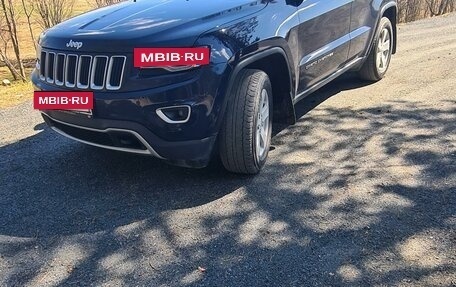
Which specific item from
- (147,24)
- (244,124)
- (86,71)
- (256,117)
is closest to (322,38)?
Answer: (256,117)

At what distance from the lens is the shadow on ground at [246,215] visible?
2906 mm

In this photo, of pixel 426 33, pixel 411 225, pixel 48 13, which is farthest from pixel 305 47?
pixel 48 13

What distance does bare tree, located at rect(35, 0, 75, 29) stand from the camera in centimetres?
1222

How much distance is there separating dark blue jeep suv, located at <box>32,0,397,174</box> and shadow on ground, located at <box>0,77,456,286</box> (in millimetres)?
388

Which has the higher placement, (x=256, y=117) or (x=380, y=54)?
(x=256, y=117)

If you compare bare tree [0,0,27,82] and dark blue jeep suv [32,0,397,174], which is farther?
bare tree [0,0,27,82]

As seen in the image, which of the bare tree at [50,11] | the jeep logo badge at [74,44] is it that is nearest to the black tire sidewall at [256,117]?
the jeep logo badge at [74,44]

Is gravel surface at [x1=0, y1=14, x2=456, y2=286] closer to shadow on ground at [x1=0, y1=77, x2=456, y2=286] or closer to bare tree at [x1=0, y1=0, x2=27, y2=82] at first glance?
shadow on ground at [x1=0, y1=77, x2=456, y2=286]

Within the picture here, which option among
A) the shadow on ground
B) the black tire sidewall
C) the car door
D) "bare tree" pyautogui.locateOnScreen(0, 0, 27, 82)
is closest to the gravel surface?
the shadow on ground

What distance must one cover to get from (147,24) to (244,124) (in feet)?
3.26

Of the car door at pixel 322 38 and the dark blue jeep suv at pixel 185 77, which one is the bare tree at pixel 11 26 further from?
the car door at pixel 322 38

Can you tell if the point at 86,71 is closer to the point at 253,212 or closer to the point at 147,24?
the point at 147,24

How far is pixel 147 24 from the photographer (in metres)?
3.66

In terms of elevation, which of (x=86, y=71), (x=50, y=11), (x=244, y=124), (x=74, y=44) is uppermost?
(x=74, y=44)
